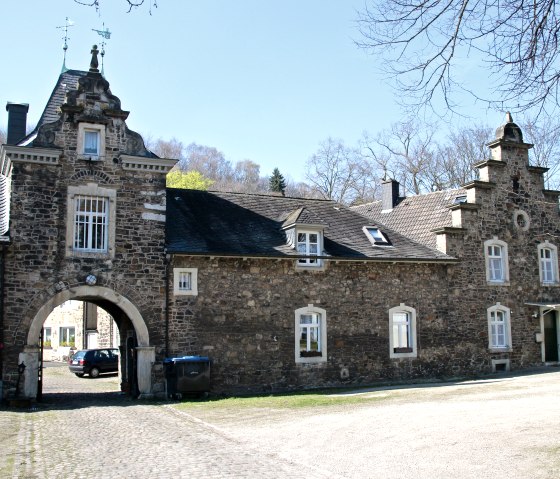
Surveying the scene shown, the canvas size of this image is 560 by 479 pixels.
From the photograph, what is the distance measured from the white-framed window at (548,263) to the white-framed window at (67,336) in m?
28.2

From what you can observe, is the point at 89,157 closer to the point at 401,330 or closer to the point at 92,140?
the point at 92,140

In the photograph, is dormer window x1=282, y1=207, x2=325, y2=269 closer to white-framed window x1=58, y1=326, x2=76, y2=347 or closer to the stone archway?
the stone archway

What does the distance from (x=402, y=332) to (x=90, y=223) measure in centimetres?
1131

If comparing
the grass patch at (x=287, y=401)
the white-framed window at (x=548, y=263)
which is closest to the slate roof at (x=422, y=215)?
the white-framed window at (x=548, y=263)

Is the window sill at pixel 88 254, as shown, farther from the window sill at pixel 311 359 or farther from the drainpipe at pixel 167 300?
the window sill at pixel 311 359

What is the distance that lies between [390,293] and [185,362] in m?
7.94

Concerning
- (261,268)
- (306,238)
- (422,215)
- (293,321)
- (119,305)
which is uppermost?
(422,215)

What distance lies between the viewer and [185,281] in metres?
20.5

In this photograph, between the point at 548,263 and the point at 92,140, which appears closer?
the point at 92,140

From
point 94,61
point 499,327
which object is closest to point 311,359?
point 499,327

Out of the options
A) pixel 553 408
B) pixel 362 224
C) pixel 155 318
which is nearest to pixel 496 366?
pixel 362 224

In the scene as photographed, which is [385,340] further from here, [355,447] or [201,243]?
[355,447]

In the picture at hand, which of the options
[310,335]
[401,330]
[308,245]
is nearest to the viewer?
[310,335]

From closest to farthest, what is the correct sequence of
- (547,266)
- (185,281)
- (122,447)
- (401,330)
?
(122,447) → (185,281) → (401,330) → (547,266)
